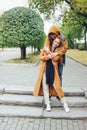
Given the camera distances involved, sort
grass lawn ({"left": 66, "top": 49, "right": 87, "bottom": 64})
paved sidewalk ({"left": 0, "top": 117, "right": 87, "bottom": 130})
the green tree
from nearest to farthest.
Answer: paved sidewalk ({"left": 0, "top": 117, "right": 87, "bottom": 130}) < the green tree < grass lawn ({"left": 66, "top": 49, "right": 87, "bottom": 64})

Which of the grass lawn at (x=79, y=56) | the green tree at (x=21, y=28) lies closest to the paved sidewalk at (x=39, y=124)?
the green tree at (x=21, y=28)

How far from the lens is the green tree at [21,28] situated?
23.6m

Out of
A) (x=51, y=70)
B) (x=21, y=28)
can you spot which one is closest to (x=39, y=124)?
(x=51, y=70)

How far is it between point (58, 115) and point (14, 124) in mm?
1080

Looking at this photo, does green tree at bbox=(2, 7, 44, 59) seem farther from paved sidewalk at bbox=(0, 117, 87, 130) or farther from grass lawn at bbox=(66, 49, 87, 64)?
paved sidewalk at bbox=(0, 117, 87, 130)

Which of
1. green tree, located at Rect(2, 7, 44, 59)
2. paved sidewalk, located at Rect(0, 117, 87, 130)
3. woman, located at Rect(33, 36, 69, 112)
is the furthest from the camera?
green tree, located at Rect(2, 7, 44, 59)

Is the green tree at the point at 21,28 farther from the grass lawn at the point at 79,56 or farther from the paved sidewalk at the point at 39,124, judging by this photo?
the paved sidewalk at the point at 39,124

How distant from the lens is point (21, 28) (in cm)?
2370

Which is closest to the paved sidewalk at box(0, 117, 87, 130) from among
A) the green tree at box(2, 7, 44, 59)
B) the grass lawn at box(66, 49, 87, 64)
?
the green tree at box(2, 7, 44, 59)

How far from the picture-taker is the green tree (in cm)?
2362

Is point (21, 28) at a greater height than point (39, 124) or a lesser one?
greater

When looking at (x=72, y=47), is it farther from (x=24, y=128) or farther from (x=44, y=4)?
(x=24, y=128)

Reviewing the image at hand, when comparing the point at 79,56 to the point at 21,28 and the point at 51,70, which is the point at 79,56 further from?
the point at 51,70

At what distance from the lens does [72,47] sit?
271 feet
